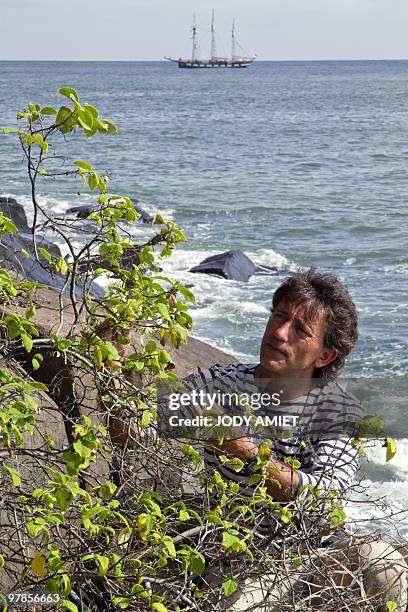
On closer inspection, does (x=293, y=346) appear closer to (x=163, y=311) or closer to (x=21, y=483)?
(x=163, y=311)

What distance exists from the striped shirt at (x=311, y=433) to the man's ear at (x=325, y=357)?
0.29ft

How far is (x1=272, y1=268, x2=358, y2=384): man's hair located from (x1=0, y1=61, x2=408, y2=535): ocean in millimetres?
690

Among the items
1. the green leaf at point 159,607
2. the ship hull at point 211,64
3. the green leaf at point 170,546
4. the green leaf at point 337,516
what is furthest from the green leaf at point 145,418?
the ship hull at point 211,64

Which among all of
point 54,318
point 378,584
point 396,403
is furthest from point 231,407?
point 396,403

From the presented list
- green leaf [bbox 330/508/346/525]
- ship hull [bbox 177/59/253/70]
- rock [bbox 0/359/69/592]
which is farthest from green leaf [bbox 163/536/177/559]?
ship hull [bbox 177/59/253/70]

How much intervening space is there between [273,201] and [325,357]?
21320mm

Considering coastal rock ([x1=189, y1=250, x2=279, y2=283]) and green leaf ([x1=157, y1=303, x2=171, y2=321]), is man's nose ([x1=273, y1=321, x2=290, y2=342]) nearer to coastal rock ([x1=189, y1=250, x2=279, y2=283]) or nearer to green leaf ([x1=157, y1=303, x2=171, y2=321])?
green leaf ([x1=157, y1=303, x2=171, y2=321])

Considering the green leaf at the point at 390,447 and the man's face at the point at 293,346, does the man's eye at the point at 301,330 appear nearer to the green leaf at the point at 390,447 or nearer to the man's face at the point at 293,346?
the man's face at the point at 293,346

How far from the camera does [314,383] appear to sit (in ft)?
13.0

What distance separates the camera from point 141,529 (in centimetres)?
271

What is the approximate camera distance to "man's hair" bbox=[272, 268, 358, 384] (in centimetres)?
392

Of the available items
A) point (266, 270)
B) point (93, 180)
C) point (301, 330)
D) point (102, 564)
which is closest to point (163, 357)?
point (93, 180)

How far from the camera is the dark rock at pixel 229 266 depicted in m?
16.6

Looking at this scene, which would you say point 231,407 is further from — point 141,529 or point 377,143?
point 377,143
